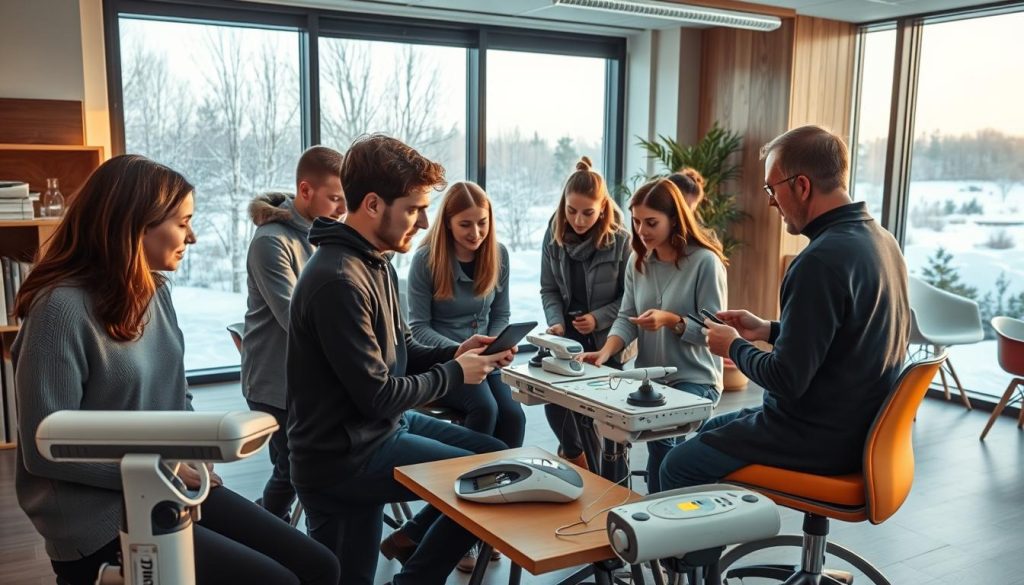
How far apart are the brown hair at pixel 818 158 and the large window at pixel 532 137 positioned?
435 cm

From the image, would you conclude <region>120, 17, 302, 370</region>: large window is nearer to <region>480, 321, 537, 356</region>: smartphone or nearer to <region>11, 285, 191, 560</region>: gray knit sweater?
<region>480, 321, 537, 356</region>: smartphone

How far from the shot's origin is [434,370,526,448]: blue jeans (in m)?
3.13

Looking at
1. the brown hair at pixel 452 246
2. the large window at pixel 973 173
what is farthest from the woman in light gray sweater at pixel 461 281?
the large window at pixel 973 173

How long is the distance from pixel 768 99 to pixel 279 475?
174 inches

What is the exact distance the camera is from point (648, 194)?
10.1ft

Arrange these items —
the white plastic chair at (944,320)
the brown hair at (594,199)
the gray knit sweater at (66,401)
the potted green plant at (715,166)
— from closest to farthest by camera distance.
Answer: the gray knit sweater at (66,401) < the brown hair at (594,199) < the white plastic chair at (944,320) < the potted green plant at (715,166)

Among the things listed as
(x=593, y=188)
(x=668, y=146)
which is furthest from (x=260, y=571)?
(x=668, y=146)

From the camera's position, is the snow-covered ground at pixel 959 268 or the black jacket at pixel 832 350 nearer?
the black jacket at pixel 832 350

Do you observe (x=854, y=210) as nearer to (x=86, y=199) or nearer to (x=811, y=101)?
(x=86, y=199)

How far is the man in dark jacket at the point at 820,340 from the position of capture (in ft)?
6.91

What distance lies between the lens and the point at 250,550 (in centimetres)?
180

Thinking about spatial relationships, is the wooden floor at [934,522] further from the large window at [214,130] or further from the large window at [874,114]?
the large window at [874,114]

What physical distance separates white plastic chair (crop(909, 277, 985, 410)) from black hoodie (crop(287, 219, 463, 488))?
394 cm

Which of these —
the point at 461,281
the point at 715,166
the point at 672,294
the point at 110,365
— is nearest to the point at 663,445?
the point at 672,294
